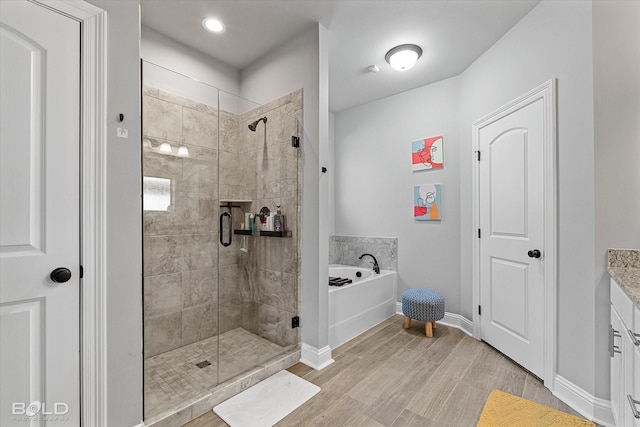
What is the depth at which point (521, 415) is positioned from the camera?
1740mm

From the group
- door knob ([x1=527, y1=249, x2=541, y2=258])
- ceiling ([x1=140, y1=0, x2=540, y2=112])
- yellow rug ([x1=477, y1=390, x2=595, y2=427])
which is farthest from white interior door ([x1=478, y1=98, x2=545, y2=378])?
ceiling ([x1=140, y1=0, x2=540, y2=112])

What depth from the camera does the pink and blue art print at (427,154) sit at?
330 centimetres

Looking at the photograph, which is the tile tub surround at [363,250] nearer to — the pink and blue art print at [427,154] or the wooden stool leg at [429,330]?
the wooden stool leg at [429,330]

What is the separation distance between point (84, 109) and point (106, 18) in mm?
474

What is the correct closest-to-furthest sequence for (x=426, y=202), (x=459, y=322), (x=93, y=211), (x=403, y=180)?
(x=93, y=211) → (x=459, y=322) → (x=426, y=202) → (x=403, y=180)

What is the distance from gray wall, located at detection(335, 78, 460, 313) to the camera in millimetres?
3242

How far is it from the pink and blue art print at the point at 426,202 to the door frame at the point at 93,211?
10.1 feet

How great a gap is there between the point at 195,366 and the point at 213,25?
9.16 feet

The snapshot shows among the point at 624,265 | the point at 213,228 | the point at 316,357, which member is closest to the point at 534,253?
the point at 624,265

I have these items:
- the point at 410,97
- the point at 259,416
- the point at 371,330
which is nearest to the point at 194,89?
the point at 259,416

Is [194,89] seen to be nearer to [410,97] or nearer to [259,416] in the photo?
[259,416]

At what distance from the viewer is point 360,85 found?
3463 mm

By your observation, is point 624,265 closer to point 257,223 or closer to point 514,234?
point 514,234

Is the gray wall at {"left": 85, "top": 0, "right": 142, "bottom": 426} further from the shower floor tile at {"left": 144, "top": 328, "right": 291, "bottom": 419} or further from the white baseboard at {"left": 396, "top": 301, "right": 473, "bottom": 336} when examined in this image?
the white baseboard at {"left": 396, "top": 301, "right": 473, "bottom": 336}
